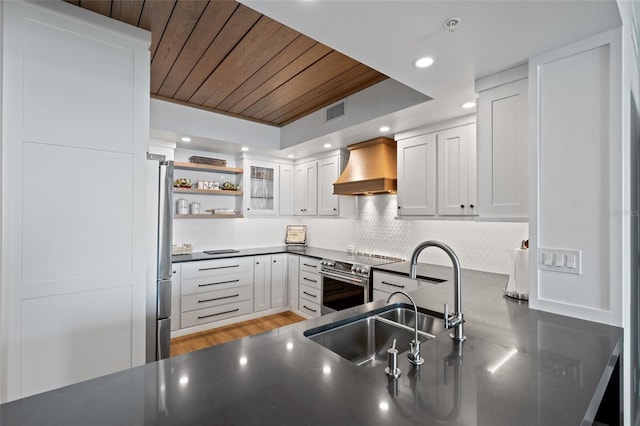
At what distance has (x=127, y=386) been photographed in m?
0.87

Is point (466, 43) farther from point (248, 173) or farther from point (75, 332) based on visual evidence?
point (248, 173)

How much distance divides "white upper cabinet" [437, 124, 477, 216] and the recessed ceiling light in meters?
1.10

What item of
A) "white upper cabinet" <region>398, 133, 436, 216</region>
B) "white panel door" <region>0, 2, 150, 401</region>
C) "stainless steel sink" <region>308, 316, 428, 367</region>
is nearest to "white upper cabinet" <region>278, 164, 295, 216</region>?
"white upper cabinet" <region>398, 133, 436, 216</region>

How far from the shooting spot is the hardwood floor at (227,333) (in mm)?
3250

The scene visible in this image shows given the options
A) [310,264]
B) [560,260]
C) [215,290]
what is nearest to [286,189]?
[310,264]

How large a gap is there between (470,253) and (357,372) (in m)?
2.29

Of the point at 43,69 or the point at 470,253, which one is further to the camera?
the point at 470,253

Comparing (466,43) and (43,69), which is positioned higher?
(466,43)

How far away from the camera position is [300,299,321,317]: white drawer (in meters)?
3.81

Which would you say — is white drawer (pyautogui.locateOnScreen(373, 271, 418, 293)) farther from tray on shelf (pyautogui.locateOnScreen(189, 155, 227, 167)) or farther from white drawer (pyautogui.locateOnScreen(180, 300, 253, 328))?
tray on shelf (pyautogui.locateOnScreen(189, 155, 227, 167))

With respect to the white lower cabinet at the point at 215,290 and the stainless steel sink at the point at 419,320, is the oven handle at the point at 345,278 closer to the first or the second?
the white lower cabinet at the point at 215,290

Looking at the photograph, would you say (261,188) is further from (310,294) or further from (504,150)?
(504,150)

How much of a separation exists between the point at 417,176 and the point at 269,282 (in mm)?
2436

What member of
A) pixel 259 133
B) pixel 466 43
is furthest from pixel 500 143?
pixel 259 133
